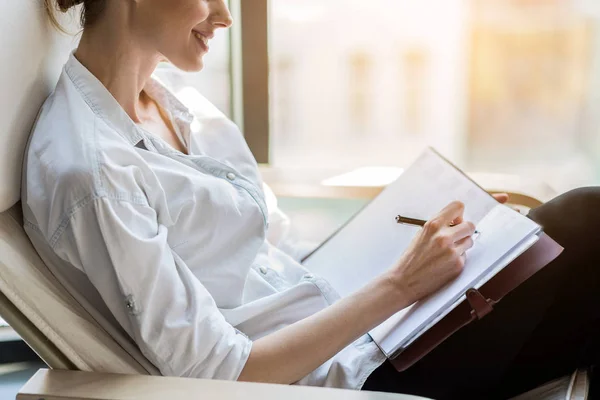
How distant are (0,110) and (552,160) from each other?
5.75ft

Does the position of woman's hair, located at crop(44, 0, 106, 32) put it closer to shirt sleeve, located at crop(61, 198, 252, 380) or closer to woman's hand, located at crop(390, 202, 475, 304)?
shirt sleeve, located at crop(61, 198, 252, 380)

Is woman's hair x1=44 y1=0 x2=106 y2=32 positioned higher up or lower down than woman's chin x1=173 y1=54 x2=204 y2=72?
higher up

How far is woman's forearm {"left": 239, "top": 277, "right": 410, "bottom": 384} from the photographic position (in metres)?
0.93

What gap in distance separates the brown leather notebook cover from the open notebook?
0.01 m

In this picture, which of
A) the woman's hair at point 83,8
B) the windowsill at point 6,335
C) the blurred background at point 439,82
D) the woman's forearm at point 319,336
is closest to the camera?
the woman's forearm at point 319,336

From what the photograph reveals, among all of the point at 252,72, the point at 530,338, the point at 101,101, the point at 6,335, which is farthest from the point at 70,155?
the point at 252,72

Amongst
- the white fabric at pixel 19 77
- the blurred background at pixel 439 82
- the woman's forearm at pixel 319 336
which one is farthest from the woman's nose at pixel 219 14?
the blurred background at pixel 439 82

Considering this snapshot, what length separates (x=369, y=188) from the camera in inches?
64.0

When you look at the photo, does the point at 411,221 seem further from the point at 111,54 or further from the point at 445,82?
the point at 445,82

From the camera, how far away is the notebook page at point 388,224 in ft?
3.90

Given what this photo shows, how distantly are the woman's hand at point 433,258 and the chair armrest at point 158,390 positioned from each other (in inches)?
9.3

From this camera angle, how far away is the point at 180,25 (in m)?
1.06

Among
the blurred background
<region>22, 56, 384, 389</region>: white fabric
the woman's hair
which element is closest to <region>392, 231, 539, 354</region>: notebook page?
<region>22, 56, 384, 389</region>: white fabric

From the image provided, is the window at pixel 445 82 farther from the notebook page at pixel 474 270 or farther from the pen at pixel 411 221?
the notebook page at pixel 474 270
